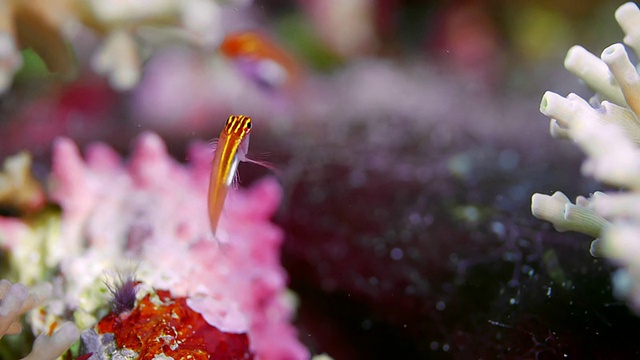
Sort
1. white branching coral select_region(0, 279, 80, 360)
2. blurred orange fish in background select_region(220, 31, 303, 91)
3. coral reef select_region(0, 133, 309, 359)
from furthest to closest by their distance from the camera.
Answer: blurred orange fish in background select_region(220, 31, 303, 91), coral reef select_region(0, 133, 309, 359), white branching coral select_region(0, 279, 80, 360)

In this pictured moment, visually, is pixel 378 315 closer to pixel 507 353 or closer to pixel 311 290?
pixel 311 290

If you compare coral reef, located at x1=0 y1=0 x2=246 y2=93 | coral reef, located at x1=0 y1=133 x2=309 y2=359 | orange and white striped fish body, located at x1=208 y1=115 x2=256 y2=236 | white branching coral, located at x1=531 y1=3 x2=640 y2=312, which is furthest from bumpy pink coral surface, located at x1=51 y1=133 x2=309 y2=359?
white branching coral, located at x1=531 y1=3 x2=640 y2=312

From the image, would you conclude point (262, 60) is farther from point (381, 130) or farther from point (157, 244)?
point (157, 244)

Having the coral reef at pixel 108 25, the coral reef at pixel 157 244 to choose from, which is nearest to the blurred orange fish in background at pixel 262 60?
the coral reef at pixel 108 25

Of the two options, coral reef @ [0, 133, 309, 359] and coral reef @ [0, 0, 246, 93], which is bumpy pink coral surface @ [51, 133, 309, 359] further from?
coral reef @ [0, 0, 246, 93]

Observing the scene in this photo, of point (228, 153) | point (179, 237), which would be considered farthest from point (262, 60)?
point (228, 153)

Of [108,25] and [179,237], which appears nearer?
[179,237]
